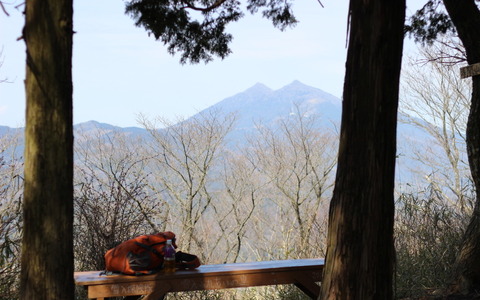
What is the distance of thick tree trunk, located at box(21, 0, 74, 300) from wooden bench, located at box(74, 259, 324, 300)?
889 mm

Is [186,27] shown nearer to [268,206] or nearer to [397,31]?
[397,31]

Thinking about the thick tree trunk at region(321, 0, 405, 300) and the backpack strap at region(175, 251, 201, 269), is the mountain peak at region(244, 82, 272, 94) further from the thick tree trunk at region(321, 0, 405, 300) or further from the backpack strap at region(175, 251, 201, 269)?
the thick tree trunk at region(321, 0, 405, 300)

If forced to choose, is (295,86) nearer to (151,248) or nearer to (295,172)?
(295,172)

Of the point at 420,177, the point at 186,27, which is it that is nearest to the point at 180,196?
the point at 420,177

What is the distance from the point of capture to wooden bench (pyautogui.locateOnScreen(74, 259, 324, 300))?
132 inches

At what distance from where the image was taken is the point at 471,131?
4.41 meters

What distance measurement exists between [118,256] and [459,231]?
3463mm

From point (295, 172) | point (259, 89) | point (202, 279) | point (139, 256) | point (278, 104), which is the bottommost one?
point (202, 279)

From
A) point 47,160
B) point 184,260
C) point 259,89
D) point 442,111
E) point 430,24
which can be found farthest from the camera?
point 259,89

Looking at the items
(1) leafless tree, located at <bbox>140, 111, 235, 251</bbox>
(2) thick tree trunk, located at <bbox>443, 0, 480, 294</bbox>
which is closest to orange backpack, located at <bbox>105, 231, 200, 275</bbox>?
(2) thick tree trunk, located at <bbox>443, 0, 480, 294</bbox>

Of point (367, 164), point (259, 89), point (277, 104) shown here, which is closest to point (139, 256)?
point (367, 164)

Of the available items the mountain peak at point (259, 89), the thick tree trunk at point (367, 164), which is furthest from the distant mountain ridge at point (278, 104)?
the thick tree trunk at point (367, 164)

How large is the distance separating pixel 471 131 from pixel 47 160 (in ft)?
10.5

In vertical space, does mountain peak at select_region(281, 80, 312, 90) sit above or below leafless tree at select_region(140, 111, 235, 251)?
above
